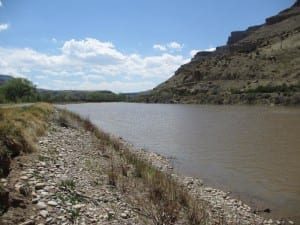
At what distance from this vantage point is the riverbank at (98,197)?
7473 mm

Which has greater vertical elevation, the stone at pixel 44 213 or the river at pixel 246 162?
the stone at pixel 44 213

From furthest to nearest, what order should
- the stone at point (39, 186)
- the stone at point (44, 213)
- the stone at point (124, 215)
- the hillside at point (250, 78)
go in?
the hillside at point (250, 78), the stone at point (39, 186), the stone at point (124, 215), the stone at point (44, 213)

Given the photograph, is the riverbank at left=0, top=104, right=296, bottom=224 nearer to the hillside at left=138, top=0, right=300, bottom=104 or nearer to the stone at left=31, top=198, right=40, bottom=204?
the stone at left=31, top=198, right=40, bottom=204

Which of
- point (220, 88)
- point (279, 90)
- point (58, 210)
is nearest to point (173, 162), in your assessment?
point (58, 210)

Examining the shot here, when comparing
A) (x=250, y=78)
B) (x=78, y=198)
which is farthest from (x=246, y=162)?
(x=250, y=78)

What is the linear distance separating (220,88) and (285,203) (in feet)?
362

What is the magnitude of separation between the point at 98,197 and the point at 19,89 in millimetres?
85652

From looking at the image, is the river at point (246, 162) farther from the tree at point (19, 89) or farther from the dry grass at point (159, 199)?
the tree at point (19, 89)

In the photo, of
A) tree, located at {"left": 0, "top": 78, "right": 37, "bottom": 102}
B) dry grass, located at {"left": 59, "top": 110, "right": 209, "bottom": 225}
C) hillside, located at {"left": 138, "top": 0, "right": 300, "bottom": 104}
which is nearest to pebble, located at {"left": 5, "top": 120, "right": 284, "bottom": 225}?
dry grass, located at {"left": 59, "top": 110, "right": 209, "bottom": 225}

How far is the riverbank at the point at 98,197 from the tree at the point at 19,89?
76755mm

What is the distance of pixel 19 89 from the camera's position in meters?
88.0

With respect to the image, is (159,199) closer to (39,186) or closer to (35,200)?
(39,186)

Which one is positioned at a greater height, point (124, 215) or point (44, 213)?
point (44, 213)

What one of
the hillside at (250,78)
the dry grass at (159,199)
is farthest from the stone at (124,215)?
the hillside at (250,78)
